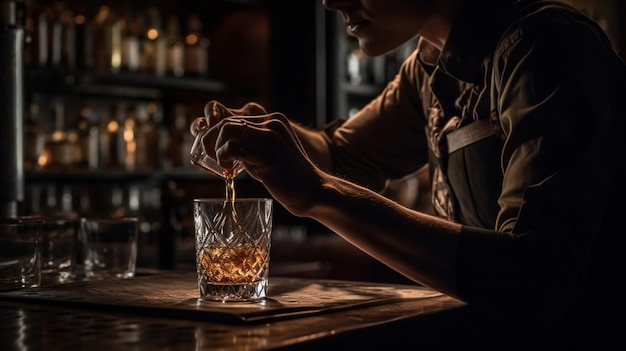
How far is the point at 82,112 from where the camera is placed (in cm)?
398

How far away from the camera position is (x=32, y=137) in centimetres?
378

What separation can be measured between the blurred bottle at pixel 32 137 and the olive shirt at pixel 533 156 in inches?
94.6

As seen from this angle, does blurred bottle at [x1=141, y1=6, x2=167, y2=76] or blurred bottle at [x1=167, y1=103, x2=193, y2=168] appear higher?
blurred bottle at [x1=141, y1=6, x2=167, y2=76]

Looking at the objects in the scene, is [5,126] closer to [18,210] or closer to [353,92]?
[18,210]

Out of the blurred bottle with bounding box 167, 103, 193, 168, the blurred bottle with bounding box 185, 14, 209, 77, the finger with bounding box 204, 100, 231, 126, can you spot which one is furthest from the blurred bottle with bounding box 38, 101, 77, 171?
the finger with bounding box 204, 100, 231, 126

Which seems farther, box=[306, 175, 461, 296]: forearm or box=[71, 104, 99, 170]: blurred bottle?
box=[71, 104, 99, 170]: blurred bottle

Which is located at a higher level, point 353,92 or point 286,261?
point 353,92

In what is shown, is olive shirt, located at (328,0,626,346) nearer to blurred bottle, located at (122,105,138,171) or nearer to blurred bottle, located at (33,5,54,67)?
blurred bottle, located at (33,5,54,67)

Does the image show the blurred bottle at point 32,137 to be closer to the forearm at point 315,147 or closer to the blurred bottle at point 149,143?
the blurred bottle at point 149,143

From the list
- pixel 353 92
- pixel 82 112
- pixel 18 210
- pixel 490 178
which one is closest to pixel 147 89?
pixel 82 112

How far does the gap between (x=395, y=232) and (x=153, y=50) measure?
3.05 metres

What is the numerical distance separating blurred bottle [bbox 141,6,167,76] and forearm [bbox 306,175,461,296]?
296cm

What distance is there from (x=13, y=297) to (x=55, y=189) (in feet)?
9.05

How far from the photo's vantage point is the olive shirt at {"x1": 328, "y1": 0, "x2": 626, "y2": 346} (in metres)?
1.26
